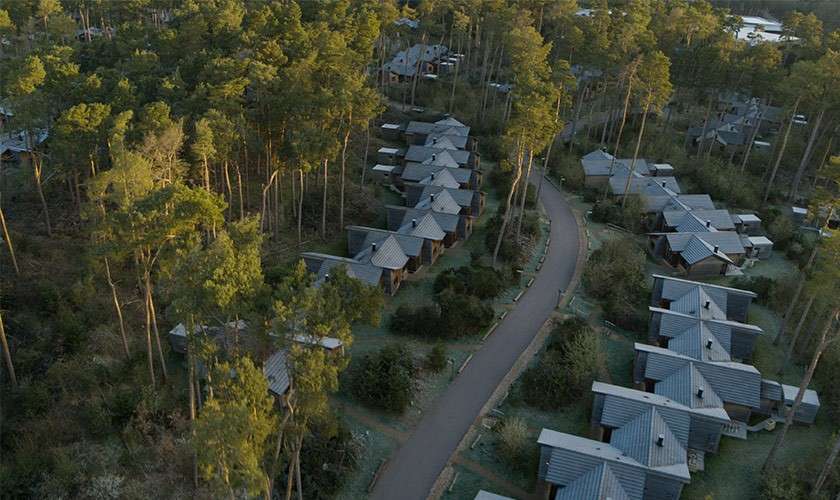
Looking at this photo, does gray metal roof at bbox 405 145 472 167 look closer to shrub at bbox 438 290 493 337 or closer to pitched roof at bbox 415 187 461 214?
pitched roof at bbox 415 187 461 214

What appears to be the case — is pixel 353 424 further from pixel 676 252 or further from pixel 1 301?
pixel 676 252

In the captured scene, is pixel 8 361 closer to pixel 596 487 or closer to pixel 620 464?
pixel 596 487

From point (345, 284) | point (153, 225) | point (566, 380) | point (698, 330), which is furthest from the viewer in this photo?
point (698, 330)

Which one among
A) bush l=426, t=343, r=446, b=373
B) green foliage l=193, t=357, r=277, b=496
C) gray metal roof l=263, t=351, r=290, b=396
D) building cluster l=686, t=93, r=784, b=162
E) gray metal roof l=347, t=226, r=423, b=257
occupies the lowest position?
bush l=426, t=343, r=446, b=373

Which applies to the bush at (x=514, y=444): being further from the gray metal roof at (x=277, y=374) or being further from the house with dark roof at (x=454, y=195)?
the house with dark roof at (x=454, y=195)

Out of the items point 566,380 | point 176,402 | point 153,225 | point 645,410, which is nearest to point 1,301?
point 176,402

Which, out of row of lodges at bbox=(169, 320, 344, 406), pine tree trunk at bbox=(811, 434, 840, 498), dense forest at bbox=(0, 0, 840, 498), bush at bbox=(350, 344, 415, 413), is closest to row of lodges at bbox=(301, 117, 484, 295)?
dense forest at bbox=(0, 0, 840, 498)
